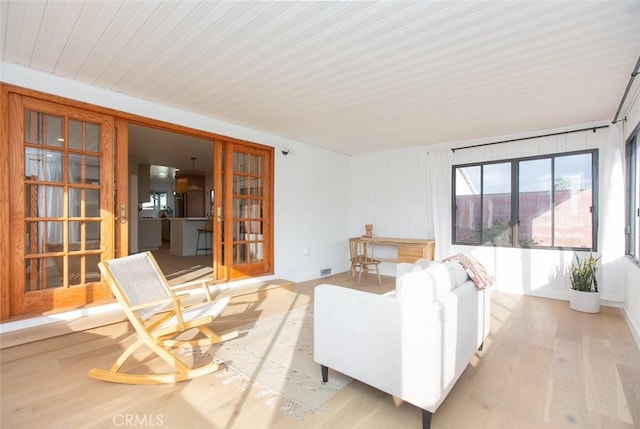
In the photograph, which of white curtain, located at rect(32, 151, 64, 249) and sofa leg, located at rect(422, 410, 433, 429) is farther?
white curtain, located at rect(32, 151, 64, 249)

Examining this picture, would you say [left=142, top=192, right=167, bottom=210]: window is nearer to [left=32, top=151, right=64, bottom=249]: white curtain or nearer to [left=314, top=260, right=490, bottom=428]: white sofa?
[left=32, top=151, right=64, bottom=249]: white curtain

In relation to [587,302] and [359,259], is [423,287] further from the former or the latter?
[359,259]

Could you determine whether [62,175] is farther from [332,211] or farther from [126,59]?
[332,211]

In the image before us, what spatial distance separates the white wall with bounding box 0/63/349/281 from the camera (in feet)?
13.2

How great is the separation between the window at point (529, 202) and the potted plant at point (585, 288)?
43 centimetres

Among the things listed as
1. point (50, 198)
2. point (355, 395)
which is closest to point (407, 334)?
point (355, 395)

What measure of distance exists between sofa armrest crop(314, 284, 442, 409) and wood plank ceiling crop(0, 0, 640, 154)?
6.27ft

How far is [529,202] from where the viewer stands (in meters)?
4.67

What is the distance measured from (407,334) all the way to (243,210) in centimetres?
365

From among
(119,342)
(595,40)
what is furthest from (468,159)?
(119,342)

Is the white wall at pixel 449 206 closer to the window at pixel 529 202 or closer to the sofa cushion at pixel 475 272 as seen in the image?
the window at pixel 529 202

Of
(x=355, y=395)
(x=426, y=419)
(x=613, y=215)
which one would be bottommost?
(x=355, y=395)

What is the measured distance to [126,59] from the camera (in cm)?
268

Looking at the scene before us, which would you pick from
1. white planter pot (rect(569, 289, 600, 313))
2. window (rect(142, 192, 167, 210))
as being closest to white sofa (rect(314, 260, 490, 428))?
white planter pot (rect(569, 289, 600, 313))
